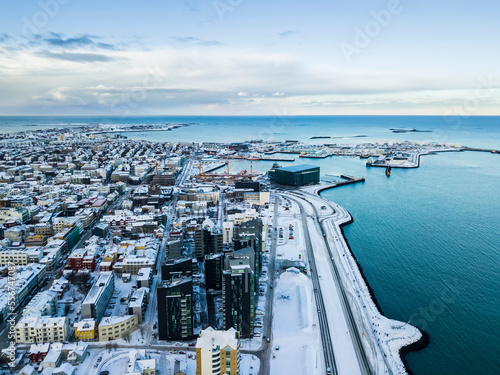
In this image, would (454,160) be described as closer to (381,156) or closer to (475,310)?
(381,156)

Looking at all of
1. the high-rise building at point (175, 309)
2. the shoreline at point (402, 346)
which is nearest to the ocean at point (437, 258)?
the shoreline at point (402, 346)

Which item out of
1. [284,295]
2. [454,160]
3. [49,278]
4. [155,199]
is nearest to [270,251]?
[284,295]

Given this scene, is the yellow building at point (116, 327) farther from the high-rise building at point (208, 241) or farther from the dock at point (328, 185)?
the dock at point (328, 185)

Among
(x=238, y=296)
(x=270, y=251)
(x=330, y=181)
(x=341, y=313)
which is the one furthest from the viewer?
(x=330, y=181)

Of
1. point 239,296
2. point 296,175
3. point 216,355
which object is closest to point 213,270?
point 239,296

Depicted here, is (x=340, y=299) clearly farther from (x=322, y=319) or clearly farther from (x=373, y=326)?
(x=373, y=326)

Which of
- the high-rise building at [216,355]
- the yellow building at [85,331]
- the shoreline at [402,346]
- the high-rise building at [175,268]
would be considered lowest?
the shoreline at [402,346]

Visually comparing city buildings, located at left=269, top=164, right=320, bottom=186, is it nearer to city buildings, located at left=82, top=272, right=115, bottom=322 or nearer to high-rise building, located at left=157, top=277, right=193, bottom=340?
city buildings, located at left=82, top=272, right=115, bottom=322

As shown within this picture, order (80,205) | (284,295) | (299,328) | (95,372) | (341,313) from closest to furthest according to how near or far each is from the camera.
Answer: (95,372), (299,328), (341,313), (284,295), (80,205)
